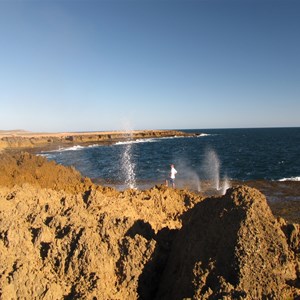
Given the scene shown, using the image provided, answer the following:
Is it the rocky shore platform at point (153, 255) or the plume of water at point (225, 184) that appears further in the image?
the plume of water at point (225, 184)

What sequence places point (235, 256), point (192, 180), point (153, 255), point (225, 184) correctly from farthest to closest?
point (192, 180) < point (225, 184) < point (153, 255) < point (235, 256)

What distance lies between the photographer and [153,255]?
482 cm

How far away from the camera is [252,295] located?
3535 mm

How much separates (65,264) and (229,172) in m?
33.6

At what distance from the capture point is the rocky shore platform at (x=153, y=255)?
151 inches

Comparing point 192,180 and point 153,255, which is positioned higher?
point 153,255

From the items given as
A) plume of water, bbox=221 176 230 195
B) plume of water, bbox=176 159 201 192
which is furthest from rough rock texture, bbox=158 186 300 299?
plume of water, bbox=221 176 230 195

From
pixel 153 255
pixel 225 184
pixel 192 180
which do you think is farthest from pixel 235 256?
pixel 192 180

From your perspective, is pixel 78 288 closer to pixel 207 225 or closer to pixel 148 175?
pixel 207 225

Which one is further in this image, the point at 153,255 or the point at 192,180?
the point at 192,180

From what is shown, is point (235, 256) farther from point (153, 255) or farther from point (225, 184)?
point (225, 184)

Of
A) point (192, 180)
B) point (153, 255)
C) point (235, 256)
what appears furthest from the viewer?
point (192, 180)

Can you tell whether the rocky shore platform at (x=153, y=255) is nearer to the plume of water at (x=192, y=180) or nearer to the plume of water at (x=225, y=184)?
the plume of water at (x=192, y=180)

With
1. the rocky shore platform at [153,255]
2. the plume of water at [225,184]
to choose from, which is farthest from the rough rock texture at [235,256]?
the plume of water at [225,184]
